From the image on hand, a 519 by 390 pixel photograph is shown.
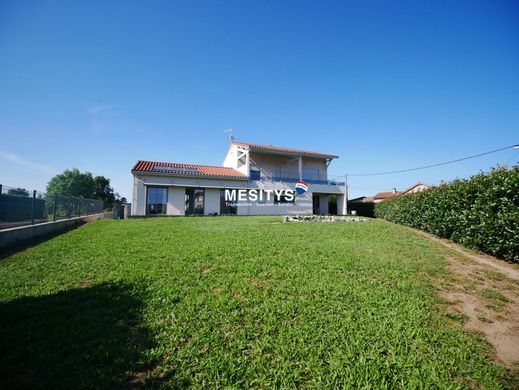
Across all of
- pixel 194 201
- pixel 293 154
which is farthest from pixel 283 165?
pixel 194 201

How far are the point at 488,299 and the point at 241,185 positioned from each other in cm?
1781

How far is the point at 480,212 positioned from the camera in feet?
20.9

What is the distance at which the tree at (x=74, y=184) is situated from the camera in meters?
45.1

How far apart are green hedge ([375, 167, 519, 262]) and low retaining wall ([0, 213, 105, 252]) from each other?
13.9m

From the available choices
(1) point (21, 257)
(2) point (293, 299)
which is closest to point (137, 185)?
(1) point (21, 257)

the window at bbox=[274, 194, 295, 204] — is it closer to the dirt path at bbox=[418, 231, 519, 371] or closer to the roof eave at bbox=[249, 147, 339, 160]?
the roof eave at bbox=[249, 147, 339, 160]

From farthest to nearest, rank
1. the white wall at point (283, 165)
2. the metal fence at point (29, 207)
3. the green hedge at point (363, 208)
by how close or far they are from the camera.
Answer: the green hedge at point (363, 208)
the white wall at point (283, 165)
the metal fence at point (29, 207)

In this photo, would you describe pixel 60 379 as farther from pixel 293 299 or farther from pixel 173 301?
pixel 293 299

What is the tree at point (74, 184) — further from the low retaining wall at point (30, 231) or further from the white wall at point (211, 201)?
the low retaining wall at point (30, 231)

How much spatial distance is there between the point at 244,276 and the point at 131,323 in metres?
2.03

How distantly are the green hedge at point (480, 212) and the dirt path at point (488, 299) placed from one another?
63cm

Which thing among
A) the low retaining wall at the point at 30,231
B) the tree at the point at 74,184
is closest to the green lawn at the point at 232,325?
the low retaining wall at the point at 30,231

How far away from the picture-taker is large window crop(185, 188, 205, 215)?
1903cm

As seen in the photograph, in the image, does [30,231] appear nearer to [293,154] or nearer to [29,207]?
[29,207]
